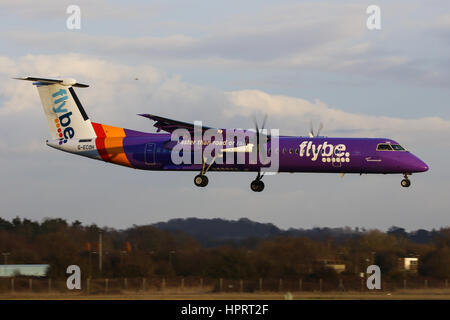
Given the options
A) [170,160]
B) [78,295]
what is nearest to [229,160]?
[170,160]

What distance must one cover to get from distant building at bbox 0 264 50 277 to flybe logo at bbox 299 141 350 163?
13.1 metres

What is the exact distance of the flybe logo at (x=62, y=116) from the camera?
4256cm

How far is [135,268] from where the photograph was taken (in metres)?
38.7

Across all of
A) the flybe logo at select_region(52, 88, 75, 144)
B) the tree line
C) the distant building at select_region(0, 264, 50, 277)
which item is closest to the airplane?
the flybe logo at select_region(52, 88, 75, 144)

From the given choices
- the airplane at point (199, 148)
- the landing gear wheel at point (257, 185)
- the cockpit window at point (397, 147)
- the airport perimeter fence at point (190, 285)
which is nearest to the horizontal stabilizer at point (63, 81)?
the airplane at point (199, 148)

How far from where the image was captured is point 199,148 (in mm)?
40844

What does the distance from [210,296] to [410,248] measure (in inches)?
413

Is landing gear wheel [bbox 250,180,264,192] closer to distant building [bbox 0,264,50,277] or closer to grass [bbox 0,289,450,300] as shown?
grass [bbox 0,289,450,300]

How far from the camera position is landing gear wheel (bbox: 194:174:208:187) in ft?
136

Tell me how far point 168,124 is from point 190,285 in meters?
7.84

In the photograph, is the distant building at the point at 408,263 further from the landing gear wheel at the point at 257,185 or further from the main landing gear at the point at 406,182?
the landing gear wheel at the point at 257,185

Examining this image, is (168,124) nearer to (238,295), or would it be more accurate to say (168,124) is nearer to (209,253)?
(209,253)

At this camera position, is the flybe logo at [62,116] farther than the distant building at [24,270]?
Yes
